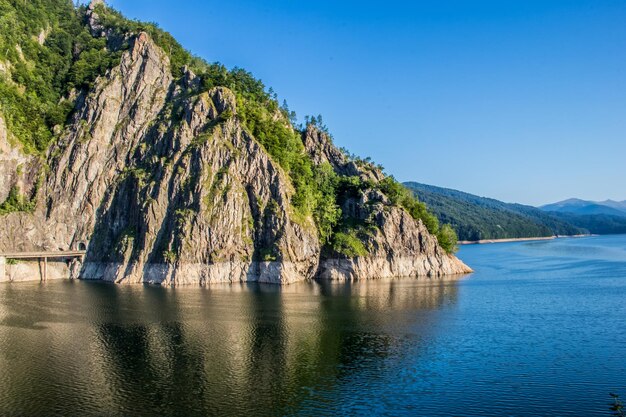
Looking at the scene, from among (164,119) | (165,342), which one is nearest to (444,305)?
(165,342)

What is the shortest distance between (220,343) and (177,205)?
62.2 metres

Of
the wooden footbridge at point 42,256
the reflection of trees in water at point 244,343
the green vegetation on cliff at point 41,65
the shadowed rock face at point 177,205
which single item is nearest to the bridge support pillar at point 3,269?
the wooden footbridge at point 42,256

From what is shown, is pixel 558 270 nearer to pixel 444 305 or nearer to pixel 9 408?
pixel 444 305

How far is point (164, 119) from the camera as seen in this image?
131 m

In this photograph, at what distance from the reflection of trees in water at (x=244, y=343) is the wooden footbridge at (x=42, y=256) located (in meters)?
35.2

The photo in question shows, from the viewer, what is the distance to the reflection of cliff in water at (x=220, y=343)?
4238cm

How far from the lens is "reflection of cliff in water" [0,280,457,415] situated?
1668 inches

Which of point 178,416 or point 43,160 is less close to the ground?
point 43,160

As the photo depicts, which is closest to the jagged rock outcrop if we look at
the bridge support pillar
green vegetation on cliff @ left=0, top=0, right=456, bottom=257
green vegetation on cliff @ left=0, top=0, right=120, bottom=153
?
green vegetation on cliff @ left=0, top=0, right=456, bottom=257

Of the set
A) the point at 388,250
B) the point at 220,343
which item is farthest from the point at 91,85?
the point at 220,343

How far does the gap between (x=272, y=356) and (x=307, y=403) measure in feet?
43.6

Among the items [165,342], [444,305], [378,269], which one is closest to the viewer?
[165,342]

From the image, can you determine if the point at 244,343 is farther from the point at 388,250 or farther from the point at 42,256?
the point at 42,256

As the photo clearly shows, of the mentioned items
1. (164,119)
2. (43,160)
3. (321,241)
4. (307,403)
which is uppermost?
(164,119)
